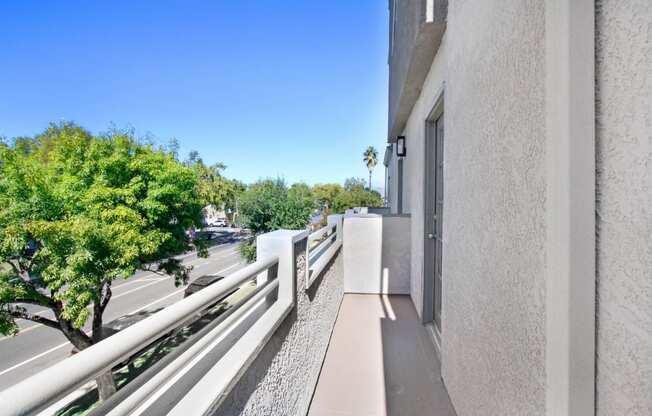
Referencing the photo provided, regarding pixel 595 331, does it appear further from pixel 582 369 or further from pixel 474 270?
pixel 474 270

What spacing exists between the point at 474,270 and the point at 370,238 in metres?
3.78

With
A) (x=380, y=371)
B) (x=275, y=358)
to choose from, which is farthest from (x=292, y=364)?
(x=380, y=371)

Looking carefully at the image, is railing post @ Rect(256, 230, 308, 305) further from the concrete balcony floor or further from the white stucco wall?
the white stucco wall

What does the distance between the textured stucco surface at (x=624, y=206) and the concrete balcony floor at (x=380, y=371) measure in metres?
2.19

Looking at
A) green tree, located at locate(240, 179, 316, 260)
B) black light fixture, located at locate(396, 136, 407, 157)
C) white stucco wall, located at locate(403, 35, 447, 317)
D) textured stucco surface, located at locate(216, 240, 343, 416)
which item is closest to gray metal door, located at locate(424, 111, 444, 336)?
white stucco wall, located at locate(403, 35, 447, 317)

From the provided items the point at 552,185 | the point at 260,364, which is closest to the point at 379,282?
the point at 260,364

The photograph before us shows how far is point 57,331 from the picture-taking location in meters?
11.9

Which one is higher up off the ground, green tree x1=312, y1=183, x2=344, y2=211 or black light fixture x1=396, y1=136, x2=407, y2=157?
green tree x1=312, y1=183, x2=344, y2=211

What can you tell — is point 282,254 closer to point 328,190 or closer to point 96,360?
point 96,360

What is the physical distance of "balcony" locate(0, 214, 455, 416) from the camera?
2.50 ft

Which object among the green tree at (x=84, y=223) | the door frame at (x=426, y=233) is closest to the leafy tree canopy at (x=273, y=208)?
the green tree at (x=84, y=223)

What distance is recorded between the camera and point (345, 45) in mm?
11023

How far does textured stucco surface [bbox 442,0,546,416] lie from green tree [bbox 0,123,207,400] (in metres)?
9.23

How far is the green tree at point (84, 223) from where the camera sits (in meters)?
7.95
